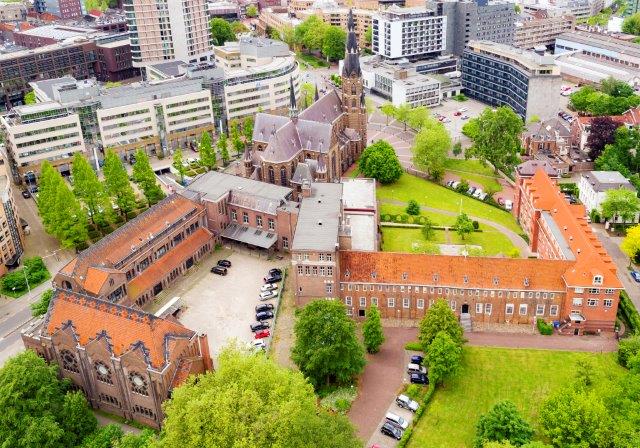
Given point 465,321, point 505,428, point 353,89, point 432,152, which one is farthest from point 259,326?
point 353,89

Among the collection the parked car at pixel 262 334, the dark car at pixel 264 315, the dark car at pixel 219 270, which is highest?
the dark car at pixel 219 270

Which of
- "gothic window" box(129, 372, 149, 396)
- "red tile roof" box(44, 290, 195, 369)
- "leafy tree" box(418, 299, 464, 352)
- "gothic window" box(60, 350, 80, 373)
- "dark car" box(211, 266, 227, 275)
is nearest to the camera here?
"red tile roof" box(44, 290, 195, 369)

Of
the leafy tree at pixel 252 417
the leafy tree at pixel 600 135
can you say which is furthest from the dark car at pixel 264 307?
the leafy tree at pixel 600 135

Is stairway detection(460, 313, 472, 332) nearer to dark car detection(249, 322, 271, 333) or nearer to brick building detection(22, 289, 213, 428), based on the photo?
dark car detection(249, 322, 271, 333)

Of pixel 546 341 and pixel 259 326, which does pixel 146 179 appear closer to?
pixel 259 326

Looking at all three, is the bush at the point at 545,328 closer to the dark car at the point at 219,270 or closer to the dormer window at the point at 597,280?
the dormer window at the point at 597,280

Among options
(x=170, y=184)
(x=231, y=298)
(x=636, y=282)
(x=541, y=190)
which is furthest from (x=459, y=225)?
(x=170, y=184)

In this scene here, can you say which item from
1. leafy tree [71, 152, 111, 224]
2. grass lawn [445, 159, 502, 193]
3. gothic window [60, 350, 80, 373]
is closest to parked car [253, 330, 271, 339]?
gothic window [60, 350, 80, 373]
